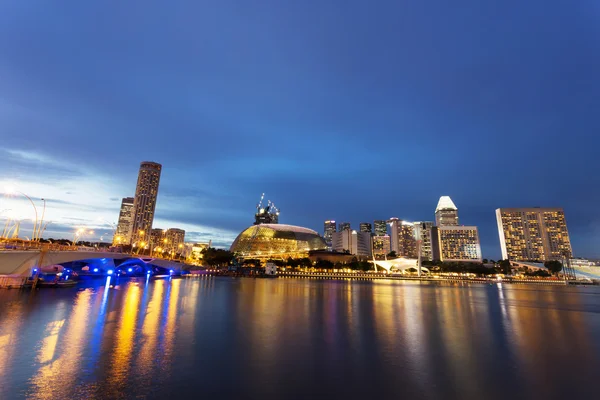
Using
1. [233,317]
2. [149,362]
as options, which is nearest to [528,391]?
[149,362]

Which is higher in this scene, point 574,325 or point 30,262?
point 30,262

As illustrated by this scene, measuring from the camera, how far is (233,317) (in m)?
28.8

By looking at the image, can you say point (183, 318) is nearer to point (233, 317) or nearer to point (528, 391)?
point (233, 317)

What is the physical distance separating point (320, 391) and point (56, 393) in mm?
10373

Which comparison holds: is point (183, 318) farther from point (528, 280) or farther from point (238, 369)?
point (528, 280)

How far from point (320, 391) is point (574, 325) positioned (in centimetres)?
3340

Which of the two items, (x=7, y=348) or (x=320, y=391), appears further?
(x=7, y=348)

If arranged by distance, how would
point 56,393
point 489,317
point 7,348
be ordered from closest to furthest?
point 56,393, point 7,348, point 489,317

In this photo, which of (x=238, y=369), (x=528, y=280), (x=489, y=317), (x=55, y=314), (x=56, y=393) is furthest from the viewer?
(x=528, y=280)

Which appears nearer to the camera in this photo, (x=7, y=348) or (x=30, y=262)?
(x=7, y=348)

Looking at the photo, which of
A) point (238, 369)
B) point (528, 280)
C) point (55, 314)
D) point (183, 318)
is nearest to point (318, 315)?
point (183, 318)

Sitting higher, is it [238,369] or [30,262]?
[30,262]

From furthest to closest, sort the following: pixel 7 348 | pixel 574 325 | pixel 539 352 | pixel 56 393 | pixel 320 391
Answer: pixel 574 325
pixel 539 352
pixel 7 348
pixel 320 391
pixel 56 393

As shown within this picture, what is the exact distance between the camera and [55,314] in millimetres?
27172
